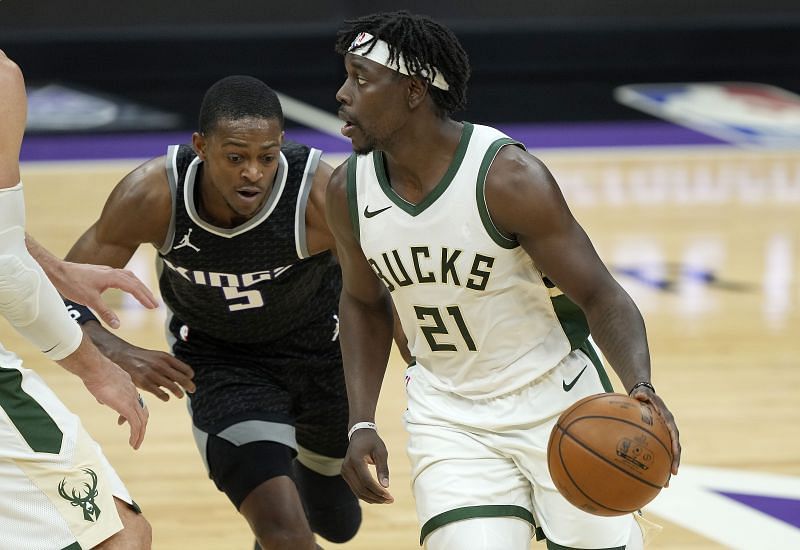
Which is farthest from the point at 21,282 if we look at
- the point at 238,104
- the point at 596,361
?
the point at 596,361

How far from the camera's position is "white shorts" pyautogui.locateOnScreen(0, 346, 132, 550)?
9.89 feet

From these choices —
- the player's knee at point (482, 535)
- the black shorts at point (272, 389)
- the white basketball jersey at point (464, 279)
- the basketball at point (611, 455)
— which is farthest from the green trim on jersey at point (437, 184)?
the black shorts at point (272, 389)

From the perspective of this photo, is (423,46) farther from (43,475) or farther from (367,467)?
(43,475)

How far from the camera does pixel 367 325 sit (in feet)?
12.5

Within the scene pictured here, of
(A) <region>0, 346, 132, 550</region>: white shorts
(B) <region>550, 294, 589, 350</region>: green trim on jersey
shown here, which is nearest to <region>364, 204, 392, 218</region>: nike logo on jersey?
(B) <region>550, 294, 589, 350</region>: green trim on jersey

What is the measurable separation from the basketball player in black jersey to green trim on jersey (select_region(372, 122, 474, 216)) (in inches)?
25.1

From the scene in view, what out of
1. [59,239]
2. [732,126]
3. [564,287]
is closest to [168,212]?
[564,287]

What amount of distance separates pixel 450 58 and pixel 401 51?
0.49 ft

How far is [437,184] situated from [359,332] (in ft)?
1.74

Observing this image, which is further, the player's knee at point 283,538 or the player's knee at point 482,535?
the player's knee at point 283,538

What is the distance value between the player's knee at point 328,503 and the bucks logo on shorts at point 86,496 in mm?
1778

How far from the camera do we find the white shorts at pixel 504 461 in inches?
135

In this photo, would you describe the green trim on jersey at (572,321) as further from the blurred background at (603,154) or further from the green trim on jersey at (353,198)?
the blurred background at (603,154)

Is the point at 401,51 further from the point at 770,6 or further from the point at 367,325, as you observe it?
the point at 770,6
